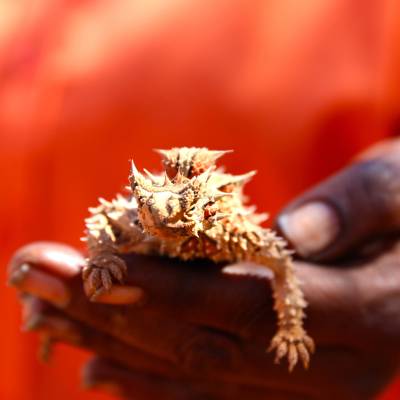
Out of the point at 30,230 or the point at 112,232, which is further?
the point at 30,230

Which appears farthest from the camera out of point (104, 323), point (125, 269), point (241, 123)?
point (241, 123)

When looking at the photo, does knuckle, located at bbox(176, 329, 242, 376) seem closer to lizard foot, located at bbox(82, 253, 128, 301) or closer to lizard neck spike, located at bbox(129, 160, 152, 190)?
lizard foot, located at bbox(82, 253, 128, 301)

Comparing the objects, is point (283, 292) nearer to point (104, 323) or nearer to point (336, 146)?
point (104, 323)

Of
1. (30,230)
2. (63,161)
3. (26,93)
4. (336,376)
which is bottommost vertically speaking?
(336,376)

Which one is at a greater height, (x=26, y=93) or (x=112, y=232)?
(x=26, y=93)

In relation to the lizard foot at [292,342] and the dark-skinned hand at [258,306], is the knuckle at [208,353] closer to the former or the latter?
the dark-skinned hand at [258,306]

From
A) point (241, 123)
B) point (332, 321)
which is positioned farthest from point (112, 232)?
point (241, 123)

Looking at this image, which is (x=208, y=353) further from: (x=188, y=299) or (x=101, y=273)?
(x=101, y=273)

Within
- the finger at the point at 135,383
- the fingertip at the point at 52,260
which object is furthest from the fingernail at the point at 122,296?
the finger at the point at 135,383

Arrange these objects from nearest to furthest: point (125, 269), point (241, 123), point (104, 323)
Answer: point (125, 269) < point (104, 323) < point (241, 123)
